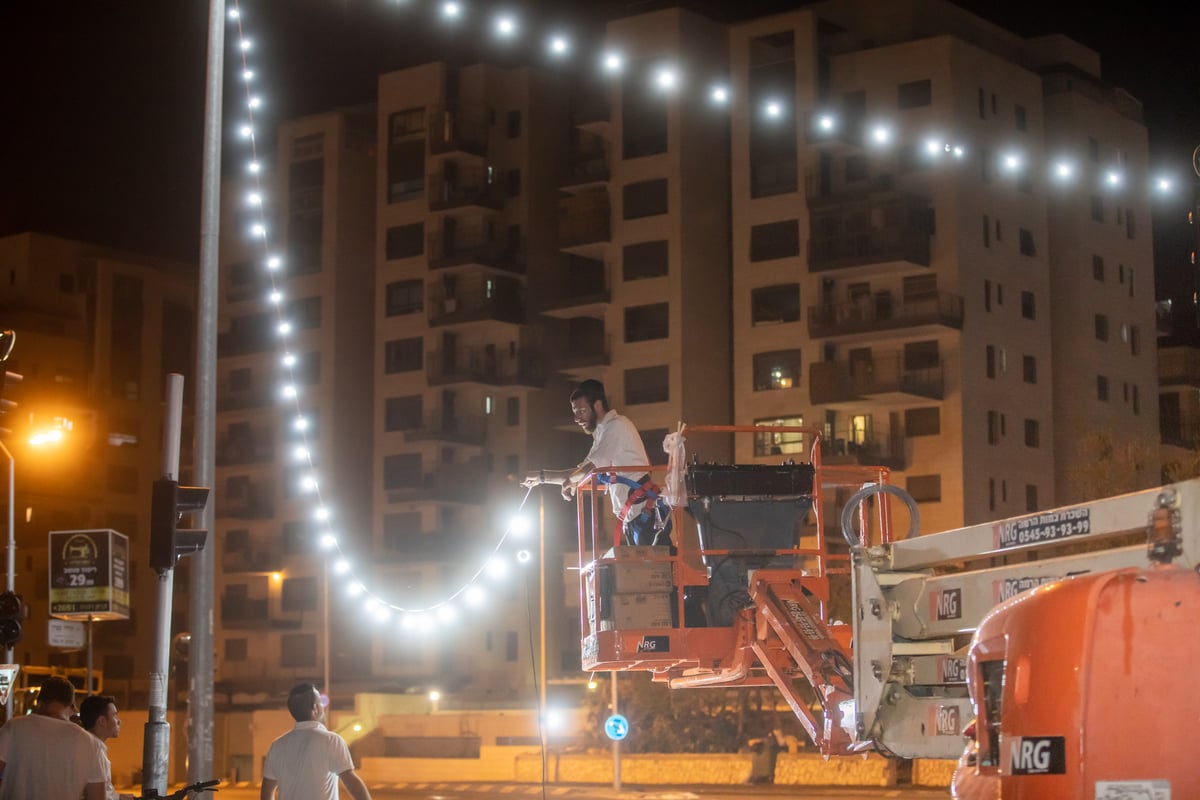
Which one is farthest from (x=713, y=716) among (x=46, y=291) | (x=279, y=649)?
(x=46, y=291)

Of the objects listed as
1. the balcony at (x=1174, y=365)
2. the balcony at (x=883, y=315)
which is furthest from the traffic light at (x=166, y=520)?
the balcony at (x=1174, y=365)

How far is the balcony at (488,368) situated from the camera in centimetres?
7006

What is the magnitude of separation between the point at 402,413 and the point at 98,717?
6252 centimetres

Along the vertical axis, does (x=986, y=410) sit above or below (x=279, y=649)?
above

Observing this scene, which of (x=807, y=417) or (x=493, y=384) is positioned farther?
(x=493, y=384)

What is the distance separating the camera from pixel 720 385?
66.3 meters

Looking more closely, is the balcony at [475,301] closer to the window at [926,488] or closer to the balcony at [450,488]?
the balcony at [450,488]

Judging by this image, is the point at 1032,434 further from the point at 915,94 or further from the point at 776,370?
the point at 915,94

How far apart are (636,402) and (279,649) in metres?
19.7

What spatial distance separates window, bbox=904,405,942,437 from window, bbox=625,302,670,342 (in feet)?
35.0

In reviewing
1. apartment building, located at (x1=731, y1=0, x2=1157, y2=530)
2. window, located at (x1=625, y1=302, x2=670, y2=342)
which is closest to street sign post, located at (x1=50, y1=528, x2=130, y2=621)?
apartment building, located at (x1=731, y1=0, x2=1157, y2=530)

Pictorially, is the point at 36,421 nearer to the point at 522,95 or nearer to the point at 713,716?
the point at 713,716

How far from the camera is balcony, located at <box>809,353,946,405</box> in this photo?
57.5 m

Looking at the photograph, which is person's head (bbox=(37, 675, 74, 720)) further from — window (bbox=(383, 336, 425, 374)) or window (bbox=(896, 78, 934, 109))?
window (bbox=(383, 336, 425, 374))
